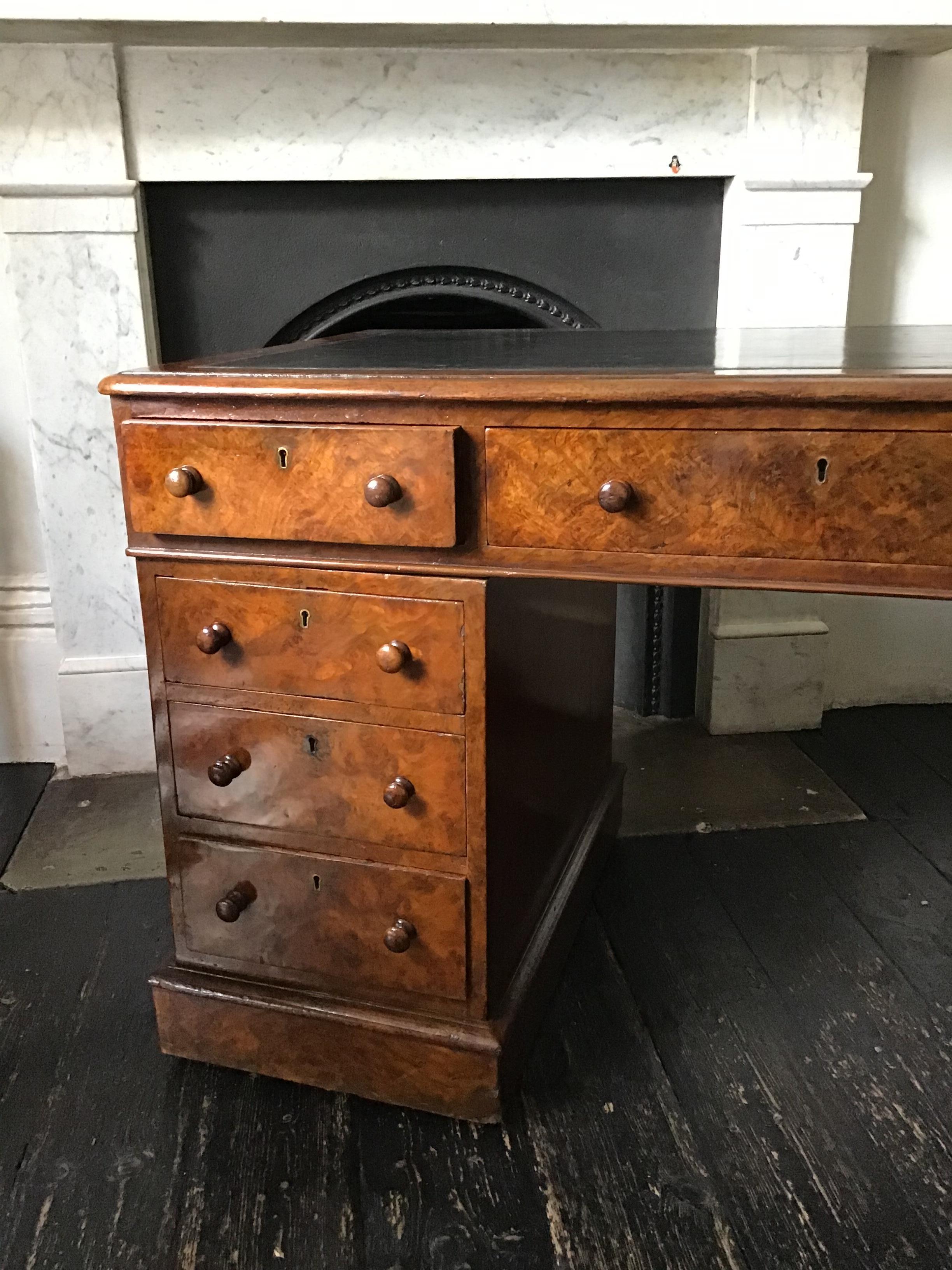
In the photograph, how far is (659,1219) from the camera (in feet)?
3.52

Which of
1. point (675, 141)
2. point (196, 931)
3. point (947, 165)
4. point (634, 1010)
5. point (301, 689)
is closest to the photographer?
point (301, 689)

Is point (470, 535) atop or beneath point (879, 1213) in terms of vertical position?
atop

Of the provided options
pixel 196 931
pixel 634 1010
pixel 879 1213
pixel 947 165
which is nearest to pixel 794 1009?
pixel 634 1010

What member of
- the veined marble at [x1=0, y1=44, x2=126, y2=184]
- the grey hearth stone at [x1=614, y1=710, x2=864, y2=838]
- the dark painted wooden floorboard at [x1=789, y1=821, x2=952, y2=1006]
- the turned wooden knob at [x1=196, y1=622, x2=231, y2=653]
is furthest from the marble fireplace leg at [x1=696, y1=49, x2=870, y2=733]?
the veined marble at [x1=0, y1=44, x2=126, y2=184]

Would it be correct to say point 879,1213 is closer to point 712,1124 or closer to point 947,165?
point 712,1124

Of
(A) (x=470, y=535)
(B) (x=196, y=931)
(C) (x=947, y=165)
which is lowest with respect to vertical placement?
(B) (x=196, y=931)

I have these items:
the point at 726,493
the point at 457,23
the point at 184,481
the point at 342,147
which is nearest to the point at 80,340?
the point at 342,147

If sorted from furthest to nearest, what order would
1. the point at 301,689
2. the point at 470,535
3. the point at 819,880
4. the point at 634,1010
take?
the point at 819,880
the point at 634,1010
the point at 301,689
the point at 470,535

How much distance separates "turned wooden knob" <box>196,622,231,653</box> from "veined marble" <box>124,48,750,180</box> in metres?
1.10

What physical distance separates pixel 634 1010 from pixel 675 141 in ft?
4.93

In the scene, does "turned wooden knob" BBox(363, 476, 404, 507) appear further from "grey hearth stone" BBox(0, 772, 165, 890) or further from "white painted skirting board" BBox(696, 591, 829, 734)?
"white painted skirting board" BBox(696, 591, 829, 734)

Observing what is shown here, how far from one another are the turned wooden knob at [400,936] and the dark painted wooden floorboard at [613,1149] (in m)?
0.25

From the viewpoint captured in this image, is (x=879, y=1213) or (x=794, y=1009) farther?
(x=794, y=1009)

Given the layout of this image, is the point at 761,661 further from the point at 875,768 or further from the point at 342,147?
the point at 342,147
